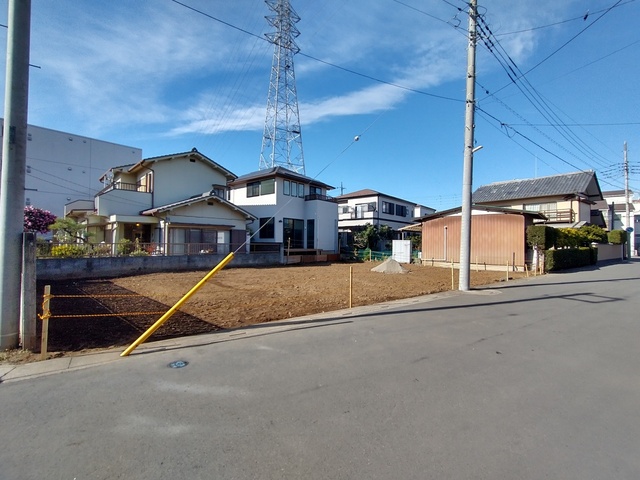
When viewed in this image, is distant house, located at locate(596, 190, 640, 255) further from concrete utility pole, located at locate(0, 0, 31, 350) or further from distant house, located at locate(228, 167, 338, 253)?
concrete utility pole, located at locate(0, 0, 31, 350)

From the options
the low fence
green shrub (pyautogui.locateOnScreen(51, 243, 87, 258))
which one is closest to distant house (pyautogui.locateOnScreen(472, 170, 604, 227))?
the low fence

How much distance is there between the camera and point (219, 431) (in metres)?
2.94

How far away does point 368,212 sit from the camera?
118ft

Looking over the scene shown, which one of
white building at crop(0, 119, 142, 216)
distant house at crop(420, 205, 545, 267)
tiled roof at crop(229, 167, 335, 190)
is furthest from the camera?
white building at crop(0, 119, 142, 216)

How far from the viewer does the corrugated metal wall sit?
19.7m

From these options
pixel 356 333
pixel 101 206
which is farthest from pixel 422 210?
pixel 356 333

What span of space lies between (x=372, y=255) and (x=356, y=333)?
21.8 meters

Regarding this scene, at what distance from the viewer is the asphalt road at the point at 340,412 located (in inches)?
98.7

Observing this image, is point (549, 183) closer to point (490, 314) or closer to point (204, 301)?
point (490, 314)

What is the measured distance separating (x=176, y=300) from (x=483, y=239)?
19342 mm

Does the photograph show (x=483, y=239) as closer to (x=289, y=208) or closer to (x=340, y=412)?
(x=289, y=208)

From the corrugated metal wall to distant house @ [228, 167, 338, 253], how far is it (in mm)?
7965

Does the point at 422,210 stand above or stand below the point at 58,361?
above

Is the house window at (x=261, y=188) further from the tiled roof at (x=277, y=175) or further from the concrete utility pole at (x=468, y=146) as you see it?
the concrete utility pole at (x=468, y=146)
